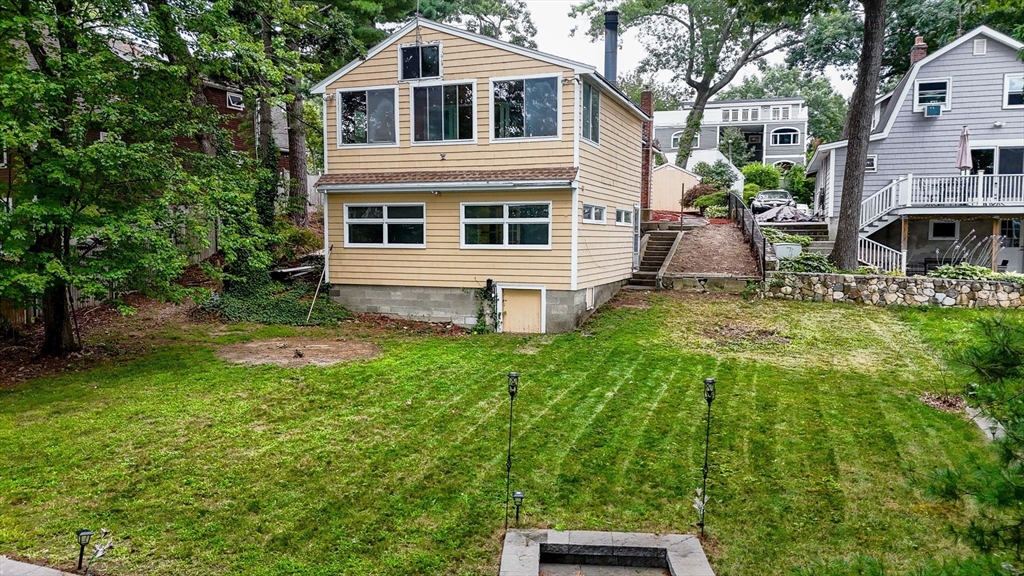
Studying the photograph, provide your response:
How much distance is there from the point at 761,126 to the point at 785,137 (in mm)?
2148

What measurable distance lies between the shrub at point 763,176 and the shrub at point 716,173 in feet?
10.6

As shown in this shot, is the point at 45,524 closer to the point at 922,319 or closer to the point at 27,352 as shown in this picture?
the point at 27,352

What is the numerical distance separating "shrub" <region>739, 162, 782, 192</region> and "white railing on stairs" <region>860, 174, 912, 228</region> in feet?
57.1

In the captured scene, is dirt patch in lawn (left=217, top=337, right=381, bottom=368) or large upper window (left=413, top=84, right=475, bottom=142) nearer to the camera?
dirt patch in lawn (left=217, top=337, right=381, bottom=368)

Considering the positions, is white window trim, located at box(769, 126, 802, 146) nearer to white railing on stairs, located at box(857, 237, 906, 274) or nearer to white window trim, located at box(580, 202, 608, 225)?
white railing on stairs, located at box(857, 237, 906, 274)

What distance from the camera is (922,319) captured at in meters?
13.3

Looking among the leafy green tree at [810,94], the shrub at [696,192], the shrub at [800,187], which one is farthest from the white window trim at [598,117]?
the leafy green tree at [810,94]

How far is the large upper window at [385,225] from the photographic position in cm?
1416

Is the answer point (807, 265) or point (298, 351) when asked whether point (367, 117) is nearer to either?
point (298, 351)

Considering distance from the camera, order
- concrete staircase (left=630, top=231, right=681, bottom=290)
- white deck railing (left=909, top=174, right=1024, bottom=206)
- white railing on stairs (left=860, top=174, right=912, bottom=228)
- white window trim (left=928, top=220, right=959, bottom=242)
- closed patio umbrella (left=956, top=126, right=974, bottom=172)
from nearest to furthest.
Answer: concrete staircase (left=630, top=231, right=681, bottom=290), white deck railing (left=909, top=174, right=1024, bottom=206), closed patio umbrella (left=956, top=126, right=974, bottom=172), white railing on stairs (left=860, top=174, right=912, bottom=228), white window trim (left=928, top=220, right=959, bottom=242)

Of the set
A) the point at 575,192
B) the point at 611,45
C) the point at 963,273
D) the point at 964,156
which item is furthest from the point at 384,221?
the point at 964,156

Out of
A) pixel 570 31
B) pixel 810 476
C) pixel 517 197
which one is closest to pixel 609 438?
pixel 810 476

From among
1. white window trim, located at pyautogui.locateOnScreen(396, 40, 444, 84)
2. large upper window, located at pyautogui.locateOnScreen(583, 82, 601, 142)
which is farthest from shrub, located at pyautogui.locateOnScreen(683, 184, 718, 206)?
white window trim, located at pyautogui.locateOnScreen(396, 40, 444, 84)

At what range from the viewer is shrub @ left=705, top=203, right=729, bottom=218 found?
25.2m
